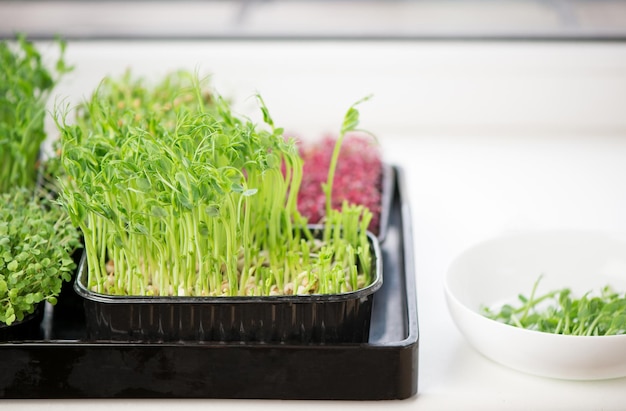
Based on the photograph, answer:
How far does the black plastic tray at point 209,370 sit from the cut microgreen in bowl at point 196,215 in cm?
7

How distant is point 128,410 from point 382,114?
1.01 meters

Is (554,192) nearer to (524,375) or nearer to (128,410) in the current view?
(524,375)

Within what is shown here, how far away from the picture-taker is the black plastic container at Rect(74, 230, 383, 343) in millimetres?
912

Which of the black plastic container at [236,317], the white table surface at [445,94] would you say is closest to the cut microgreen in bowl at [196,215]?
the black plastic container at [236,317]

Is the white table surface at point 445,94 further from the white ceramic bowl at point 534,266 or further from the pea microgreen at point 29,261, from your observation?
the pea microgreen at point 29,261

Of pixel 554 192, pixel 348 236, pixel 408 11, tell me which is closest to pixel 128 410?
pixel 348 236

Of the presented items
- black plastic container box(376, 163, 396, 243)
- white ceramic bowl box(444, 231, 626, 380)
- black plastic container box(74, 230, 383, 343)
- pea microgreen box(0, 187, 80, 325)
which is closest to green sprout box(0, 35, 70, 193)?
pea microgreen box(0, 187, 80, 325)

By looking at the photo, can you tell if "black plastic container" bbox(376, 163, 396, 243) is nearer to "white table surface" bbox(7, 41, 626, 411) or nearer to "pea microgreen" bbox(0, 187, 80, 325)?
"white table surface" bbox(7, 41, 626, 411)

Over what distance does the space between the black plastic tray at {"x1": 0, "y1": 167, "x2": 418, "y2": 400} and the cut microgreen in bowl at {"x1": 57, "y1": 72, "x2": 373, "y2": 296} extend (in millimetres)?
74

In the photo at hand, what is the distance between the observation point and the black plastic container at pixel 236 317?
91 cm

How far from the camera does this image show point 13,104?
125 centimetres

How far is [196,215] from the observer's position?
955mm

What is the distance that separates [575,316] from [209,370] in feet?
1.39

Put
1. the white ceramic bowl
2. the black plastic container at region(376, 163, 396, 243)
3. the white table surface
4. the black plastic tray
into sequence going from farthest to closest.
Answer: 1. the white table surface
2. the black plastic container at region(376, 163, 396, 243)
3. the white ceramic bowl
4. the black plastic tray
